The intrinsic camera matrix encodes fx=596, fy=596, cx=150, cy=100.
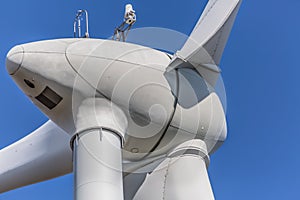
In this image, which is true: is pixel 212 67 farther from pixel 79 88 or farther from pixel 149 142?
pixel 79 88

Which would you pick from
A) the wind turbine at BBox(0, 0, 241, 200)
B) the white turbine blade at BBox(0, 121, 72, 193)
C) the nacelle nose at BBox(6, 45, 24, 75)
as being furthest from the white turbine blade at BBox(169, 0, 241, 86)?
the white turbine blade at BBox(0, 121, 72, 193)

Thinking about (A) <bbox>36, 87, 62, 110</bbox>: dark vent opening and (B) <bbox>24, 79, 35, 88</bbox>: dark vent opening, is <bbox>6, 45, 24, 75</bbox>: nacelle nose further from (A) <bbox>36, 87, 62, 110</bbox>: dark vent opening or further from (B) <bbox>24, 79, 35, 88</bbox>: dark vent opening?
(A) <bbox>36, 87, 62, 110</bbox>: dark vent opening

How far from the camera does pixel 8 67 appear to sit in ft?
34.1

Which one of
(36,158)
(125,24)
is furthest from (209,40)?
(36,158)

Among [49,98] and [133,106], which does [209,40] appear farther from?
[49,98]

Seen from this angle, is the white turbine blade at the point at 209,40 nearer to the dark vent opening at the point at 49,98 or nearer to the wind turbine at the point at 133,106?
the wind turbine at the point at 133,106

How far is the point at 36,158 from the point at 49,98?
6.95ft

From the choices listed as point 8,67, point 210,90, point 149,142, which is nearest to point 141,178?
point 149,142

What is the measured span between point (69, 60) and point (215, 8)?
302 cm

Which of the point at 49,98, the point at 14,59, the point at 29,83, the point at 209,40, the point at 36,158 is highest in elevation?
the point at 209,40

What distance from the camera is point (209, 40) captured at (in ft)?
35.8

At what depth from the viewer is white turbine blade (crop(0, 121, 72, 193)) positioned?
38.6 ft

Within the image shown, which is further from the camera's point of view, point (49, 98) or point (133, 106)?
point (49, 98)

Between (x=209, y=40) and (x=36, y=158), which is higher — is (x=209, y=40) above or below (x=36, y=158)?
above
